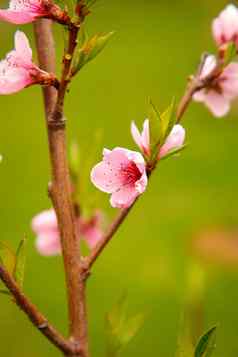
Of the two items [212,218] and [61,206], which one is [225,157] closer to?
[212,218]

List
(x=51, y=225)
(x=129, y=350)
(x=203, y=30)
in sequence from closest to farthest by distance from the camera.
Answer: (x=51, y=225)
(x=129, y=350)
(x=203, y=30)

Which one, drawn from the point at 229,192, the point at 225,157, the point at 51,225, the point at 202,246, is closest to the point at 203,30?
the point at 225,157

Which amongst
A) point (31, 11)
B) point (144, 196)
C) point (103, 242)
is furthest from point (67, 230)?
point (144, 196)

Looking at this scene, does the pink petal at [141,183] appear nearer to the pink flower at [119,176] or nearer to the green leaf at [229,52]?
the pink flower at [119,176]

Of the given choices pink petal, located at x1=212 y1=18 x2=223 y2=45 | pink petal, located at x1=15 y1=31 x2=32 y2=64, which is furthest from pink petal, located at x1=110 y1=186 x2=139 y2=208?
pink petal, located at x1=212 y1=18 x2=223 y2=45

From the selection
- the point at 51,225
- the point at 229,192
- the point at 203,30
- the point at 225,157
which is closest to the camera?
the point at 51,225

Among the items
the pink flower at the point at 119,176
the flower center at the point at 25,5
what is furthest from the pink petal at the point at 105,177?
the flower center at the point at 25,5
